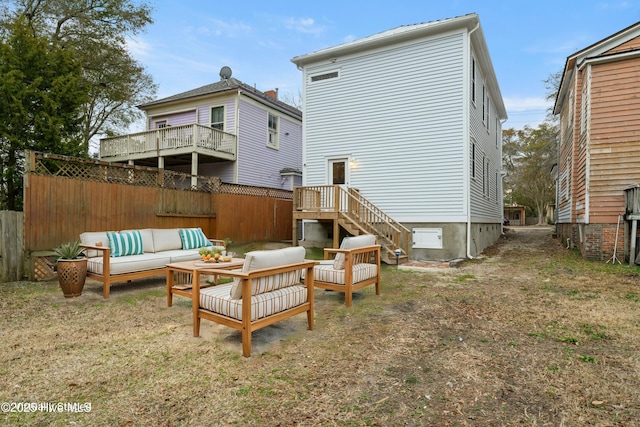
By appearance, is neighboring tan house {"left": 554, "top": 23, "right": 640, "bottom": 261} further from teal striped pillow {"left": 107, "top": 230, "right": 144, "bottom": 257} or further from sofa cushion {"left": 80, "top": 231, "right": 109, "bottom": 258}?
sofa cushion {"left": 80, "top": 231, "right": 109, "bottom": 258}

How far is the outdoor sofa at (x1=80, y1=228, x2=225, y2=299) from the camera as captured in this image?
229 inches

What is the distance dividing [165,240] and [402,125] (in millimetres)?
7923

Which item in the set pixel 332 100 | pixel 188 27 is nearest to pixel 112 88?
pixel 188 27

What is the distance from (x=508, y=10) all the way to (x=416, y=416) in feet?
62.5

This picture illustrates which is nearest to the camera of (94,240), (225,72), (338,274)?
(338,274)

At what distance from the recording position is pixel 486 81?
44.8 feet

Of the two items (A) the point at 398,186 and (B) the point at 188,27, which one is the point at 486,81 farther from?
(B) the point at 188,27

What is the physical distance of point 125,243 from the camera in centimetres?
659

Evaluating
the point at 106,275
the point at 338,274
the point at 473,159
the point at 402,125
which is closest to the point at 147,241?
the point at 106,275

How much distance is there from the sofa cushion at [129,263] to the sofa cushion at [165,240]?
574 mm

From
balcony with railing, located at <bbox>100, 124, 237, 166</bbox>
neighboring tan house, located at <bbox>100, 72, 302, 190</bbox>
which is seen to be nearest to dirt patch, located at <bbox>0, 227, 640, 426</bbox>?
balcony with railing, located at <bbox>100, 124, 237, 166</bbox>

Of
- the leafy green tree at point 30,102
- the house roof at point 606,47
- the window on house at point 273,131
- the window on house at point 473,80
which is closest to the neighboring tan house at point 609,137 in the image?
the house roof at point 606,47

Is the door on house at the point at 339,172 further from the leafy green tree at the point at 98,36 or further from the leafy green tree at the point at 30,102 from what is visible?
the leafy green tree at the point at 98,36

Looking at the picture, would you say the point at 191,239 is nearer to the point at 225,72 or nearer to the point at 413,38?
→ the point at 413,38
